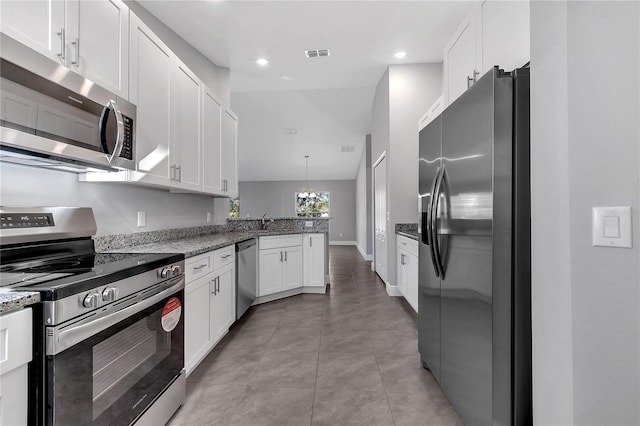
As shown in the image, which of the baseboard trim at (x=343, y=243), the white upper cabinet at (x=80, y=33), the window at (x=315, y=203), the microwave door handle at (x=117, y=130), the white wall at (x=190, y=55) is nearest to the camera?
the white upper cabinet at (x=80, y=33)

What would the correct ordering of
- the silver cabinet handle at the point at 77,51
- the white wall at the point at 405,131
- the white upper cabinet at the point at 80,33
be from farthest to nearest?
1. the white wall at the point at 405,131
2. the silver cabinet handle at the point at 77,51
3. the white upper cabinet at the point at 80,33

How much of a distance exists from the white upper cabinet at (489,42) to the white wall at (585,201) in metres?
0.67

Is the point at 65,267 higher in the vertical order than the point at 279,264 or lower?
higher

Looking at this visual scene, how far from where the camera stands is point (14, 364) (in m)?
0.84

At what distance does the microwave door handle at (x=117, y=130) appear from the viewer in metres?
1.48

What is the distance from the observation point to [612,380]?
84 cm

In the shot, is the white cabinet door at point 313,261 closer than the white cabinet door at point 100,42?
No

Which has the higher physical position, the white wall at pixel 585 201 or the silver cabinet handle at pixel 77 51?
the silver cabinet handle at pixel 77 51

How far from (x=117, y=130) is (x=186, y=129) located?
95 centimetres

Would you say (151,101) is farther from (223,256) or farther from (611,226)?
(611,226)

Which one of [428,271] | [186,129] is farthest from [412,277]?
[186,129]

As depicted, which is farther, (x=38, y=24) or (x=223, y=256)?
(x=223, y=256)

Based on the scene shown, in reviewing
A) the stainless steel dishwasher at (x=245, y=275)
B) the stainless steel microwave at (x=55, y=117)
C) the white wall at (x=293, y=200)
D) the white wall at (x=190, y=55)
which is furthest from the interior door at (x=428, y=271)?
the white wall at (x=293, y=200)

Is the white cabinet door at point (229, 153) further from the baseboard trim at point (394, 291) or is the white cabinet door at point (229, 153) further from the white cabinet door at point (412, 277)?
the baseboard trim at point (394, 291)
